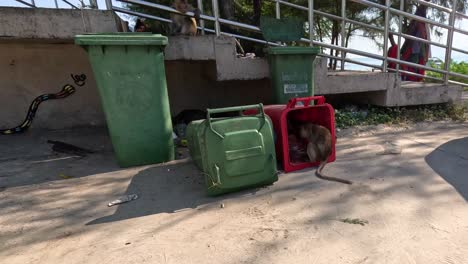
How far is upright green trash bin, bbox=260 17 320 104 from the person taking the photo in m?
3.79

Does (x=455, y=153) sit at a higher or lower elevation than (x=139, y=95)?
lower

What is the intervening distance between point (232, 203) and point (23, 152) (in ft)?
10.1

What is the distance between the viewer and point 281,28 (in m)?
4.08

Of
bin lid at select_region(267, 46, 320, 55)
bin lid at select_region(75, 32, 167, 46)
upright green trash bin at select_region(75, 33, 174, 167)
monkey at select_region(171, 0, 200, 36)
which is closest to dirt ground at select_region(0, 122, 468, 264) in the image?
upright green trash bin at select_region(75, 33, 174, 167)

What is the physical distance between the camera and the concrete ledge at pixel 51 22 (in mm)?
3145

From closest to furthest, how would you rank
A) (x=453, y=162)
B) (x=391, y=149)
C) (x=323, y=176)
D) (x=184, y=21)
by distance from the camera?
(x=323, y=176) → (x=453, y=162) → (x=391, y=149) → (x=184, y=21)

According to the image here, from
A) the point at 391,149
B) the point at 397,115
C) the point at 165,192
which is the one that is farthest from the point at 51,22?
the point at 397,115

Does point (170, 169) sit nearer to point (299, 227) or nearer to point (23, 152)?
point (299, 227)

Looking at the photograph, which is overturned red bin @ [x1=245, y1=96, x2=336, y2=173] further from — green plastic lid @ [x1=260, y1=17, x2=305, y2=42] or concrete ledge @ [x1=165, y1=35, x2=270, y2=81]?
green plastic lid @ [x1=260, y1=17, x2=305, y2=42]

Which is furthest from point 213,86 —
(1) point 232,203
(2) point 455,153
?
(2) point 455,153

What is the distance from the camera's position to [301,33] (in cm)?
413

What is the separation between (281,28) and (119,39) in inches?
90.6

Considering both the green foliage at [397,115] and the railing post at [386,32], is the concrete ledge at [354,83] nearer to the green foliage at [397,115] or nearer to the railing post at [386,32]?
the railing post at [386,32]

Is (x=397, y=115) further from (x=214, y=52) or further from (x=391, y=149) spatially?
(x=214, y=52)
